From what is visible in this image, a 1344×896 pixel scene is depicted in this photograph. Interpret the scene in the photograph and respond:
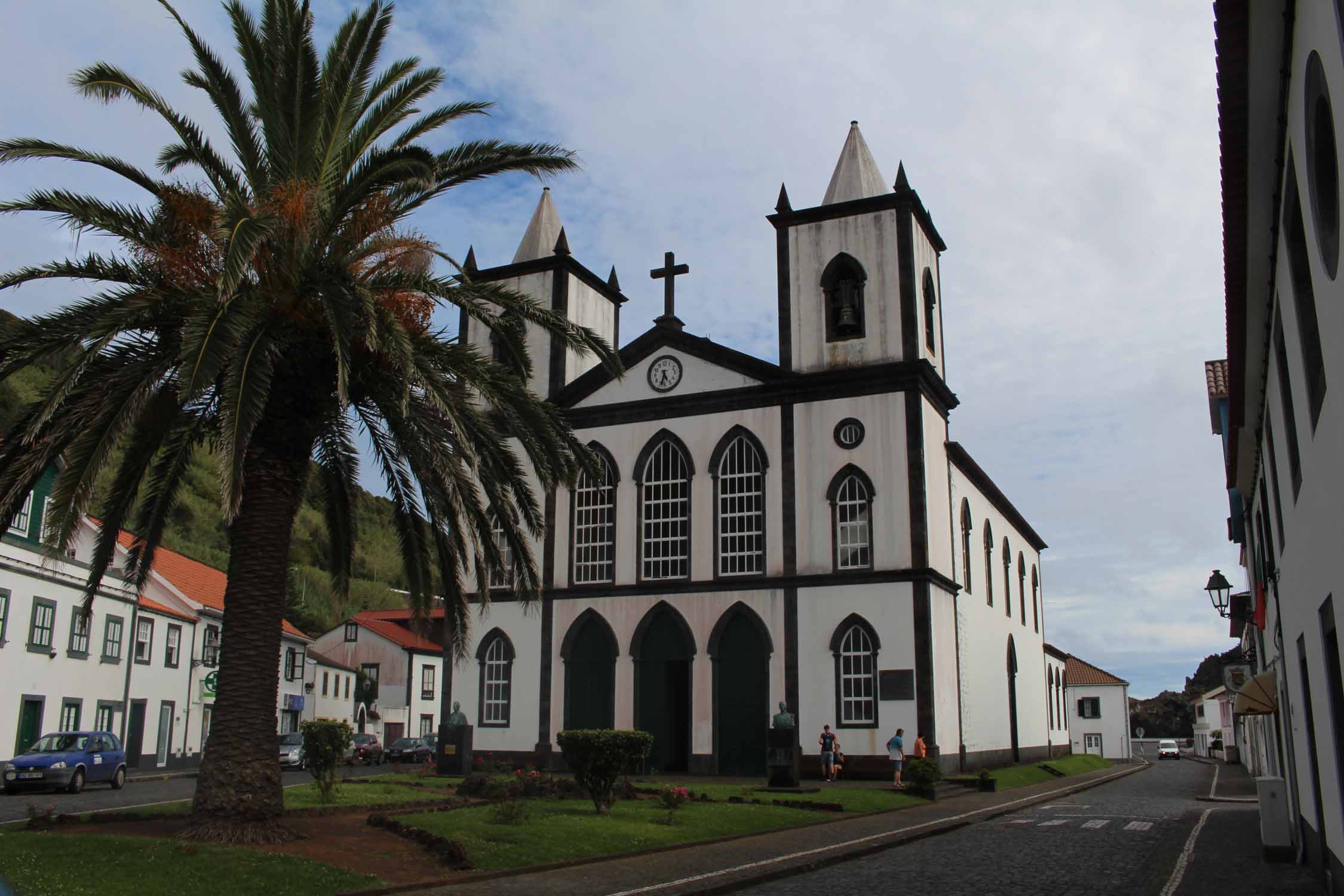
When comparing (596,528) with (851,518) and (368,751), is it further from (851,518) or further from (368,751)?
(368,751)

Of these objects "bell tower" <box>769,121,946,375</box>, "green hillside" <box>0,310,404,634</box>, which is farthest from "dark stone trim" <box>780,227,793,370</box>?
"green hillside" <box>0,310,404,634</box>

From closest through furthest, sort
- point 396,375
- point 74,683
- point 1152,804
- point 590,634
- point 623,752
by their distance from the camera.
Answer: point 396,375, point 623,752, point 1152,804, point 590,634, point 74,683

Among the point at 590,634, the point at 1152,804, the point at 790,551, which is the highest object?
the point at 790,551

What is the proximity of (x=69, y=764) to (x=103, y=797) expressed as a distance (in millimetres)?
1896

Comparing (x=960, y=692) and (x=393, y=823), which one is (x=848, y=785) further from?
(x=393, y=823)

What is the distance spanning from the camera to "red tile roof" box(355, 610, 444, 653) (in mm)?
61062

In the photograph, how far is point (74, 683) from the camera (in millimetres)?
33000

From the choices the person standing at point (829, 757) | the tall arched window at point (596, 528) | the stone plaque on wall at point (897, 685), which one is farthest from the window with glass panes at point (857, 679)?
the tall arched window at point (596, 528)

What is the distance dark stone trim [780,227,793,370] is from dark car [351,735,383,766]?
22819 millimetres

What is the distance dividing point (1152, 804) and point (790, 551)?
9.72 metres

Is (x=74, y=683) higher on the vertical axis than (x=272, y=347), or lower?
lower

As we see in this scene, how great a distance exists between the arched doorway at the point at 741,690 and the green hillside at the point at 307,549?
42601mm

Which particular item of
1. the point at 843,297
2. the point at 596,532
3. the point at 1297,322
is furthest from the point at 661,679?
the point at 1297,322

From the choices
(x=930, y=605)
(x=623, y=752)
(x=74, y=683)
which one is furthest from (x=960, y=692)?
(x=74, y=683)
